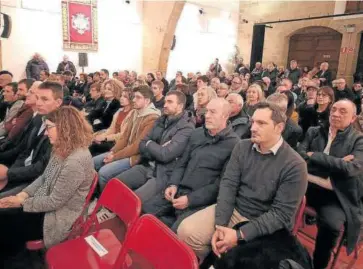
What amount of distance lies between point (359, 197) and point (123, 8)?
11.3 metres

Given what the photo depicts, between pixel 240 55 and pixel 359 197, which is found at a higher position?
pixel 240 55

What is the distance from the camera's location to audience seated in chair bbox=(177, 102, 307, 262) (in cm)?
160

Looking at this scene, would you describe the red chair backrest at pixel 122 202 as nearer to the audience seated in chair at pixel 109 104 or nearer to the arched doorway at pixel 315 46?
the audience seated in chair at pixel 109 104

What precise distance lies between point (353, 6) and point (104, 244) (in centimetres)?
1139

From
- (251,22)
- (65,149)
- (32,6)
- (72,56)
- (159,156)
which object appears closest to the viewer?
(65,149)

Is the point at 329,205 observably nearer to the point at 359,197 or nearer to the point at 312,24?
the point at 359,197

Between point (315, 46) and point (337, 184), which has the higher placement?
A: point (315, 46)


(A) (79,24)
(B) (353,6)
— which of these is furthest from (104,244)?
(B) (353,6)

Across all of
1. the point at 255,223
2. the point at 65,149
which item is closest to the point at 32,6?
the point at 65,149

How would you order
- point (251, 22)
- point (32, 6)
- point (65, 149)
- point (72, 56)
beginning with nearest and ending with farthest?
point (65, 149) → point (32, 6) → point (72, 56) → point (251, 22)

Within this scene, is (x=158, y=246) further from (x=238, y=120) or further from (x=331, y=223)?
(x=238, y=120)

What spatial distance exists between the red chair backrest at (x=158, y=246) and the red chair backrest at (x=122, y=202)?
0.30 ft

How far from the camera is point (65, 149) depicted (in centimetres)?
175

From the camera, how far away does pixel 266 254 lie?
4.65ft
